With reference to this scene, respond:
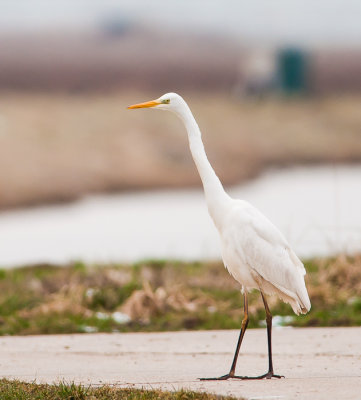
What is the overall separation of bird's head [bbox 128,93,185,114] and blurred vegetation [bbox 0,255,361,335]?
10.3ft

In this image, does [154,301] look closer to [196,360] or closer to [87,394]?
[196,360]

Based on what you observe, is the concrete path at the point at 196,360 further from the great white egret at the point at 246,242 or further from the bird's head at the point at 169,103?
the bird's head at the point at 169,103

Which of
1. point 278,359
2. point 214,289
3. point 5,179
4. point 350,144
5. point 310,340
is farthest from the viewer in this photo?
point 350,144

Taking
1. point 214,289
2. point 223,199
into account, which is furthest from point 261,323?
point 223,199

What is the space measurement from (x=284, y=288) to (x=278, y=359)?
0.84 metres

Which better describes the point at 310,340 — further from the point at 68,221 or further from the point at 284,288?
the point at 68,221

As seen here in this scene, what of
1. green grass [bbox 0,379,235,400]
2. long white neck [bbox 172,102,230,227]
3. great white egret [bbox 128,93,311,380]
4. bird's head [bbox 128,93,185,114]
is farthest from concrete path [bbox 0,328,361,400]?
bird's head [bbox 128,93,185,114]

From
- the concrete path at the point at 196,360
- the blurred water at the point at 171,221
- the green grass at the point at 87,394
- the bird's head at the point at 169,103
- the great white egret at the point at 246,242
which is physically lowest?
the blurred water at the point at 171,221

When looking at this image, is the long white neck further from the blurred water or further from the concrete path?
the blurred water

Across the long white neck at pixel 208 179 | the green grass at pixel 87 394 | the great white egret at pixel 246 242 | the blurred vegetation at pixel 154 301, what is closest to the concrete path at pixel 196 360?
the green grass at pixel 87 394

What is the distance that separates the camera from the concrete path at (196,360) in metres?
6.41

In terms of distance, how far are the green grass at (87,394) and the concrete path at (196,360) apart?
0.86 ft

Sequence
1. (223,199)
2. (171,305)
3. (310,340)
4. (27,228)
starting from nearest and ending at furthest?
1. (223,199)
2. (310,340)
3. (171,305)
4. (27,228)

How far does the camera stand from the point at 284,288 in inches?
279
